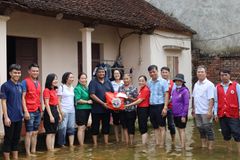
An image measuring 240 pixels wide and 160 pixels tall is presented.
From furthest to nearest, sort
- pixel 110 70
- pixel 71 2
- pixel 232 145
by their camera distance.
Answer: pixel 110 70
pixel 71 2
pixel 232 145

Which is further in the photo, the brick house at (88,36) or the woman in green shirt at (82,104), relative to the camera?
the brick house at (88,36)

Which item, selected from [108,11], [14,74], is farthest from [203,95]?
[108,11]

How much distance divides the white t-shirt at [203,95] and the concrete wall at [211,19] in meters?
7.35

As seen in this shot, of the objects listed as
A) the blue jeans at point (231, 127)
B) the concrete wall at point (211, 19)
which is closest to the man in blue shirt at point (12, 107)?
the blue jeans at point (231, 127)

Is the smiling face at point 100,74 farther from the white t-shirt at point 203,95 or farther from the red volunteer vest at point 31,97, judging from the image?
the white t-shirt at point 203,95

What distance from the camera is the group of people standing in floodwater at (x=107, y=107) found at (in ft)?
25.0

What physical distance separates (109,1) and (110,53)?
1.79 meters

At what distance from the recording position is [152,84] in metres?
9.05

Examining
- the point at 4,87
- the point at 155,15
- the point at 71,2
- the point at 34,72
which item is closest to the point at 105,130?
the point at 34,72

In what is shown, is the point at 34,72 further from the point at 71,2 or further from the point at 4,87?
the point at 71,2

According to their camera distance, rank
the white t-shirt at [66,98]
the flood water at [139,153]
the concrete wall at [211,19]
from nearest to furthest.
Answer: the flood water at [139,153] < the white t-shirt at [66,98] < the concrete wall at [211,19]

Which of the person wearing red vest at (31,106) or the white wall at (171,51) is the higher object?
the white wall at (171,51)

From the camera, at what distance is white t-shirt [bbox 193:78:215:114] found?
27.5 feet

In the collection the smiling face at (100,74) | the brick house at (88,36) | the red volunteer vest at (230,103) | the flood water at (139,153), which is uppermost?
the brick house at (88,36)
